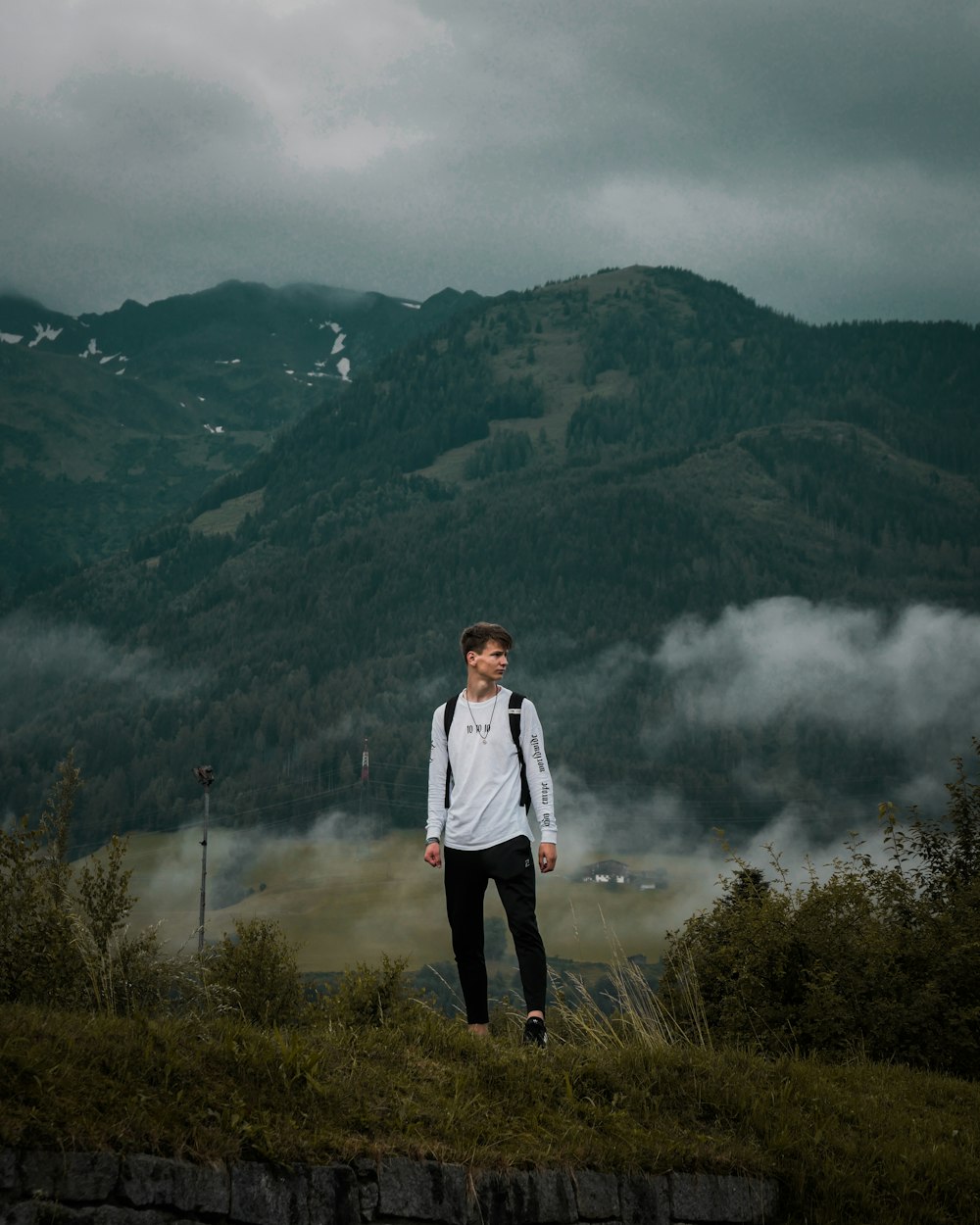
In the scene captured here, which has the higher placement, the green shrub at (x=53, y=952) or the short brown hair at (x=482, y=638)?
the short brown hair at (x=482, y=638)

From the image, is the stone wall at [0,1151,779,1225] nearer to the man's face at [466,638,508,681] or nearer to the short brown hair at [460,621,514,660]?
the man's face at [466,638,508,681]

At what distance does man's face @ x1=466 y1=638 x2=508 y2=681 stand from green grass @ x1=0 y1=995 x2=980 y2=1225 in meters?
2.35

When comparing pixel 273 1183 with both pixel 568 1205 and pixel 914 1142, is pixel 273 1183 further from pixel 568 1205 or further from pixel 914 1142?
pixel 914 1142

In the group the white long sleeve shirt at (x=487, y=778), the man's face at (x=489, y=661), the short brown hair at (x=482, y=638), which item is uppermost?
the short brown hair at (x=482, y=638)

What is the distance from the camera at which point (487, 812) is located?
9180 millimetres

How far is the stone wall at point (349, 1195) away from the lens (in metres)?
5.65

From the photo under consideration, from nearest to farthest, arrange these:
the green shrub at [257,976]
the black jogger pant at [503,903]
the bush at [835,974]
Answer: the black jogger pant at [503,903]
the green shrub at [257,976]
the bush at [835,974]

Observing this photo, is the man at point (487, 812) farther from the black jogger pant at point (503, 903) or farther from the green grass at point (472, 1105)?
the green grass at point (472, 1105)

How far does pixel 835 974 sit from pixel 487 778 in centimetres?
423

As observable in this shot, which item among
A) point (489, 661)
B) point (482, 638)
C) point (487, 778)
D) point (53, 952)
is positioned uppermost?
point (482, 638)

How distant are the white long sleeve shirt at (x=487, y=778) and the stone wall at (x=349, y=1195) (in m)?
2.62

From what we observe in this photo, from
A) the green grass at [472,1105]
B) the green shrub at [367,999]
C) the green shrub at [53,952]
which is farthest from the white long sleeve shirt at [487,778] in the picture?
the green shrub at [53,952]

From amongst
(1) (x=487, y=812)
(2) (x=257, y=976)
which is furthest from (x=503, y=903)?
(2) (x=257, y=976)

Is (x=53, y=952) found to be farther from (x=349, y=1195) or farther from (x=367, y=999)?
(x=349, y=1195)
